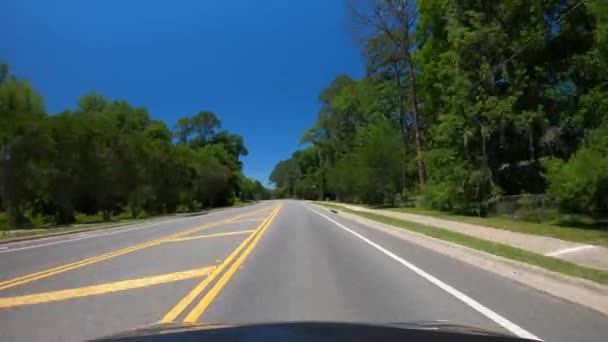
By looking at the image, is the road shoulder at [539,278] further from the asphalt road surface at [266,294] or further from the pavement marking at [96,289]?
the pavement marking at [96,289]

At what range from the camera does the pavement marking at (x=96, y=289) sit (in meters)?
9.06

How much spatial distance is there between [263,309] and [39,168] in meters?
38.8

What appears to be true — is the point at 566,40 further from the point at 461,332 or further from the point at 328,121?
the point at 328,121

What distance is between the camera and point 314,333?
3.97m

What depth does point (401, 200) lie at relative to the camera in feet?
201

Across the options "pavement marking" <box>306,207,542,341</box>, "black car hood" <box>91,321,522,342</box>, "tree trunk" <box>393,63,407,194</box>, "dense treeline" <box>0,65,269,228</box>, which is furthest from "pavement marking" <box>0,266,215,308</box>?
"tree trunk" <box>393,63,407,194</box>

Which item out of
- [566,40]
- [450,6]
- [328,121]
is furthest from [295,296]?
[328,121]

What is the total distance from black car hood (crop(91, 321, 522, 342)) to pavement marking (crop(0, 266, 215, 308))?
5.57 metres

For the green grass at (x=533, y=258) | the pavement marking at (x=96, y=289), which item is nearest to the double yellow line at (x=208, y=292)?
the pavement marking at (x=96, y=289)

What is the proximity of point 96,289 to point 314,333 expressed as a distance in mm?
7131

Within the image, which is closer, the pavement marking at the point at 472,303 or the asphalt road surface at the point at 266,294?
the pavement marking at the point at 472,303

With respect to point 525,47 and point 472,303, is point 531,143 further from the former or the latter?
point 472,303

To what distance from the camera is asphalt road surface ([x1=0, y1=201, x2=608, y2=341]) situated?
7027 millimetres

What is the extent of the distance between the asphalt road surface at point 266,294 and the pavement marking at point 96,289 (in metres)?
0.02
